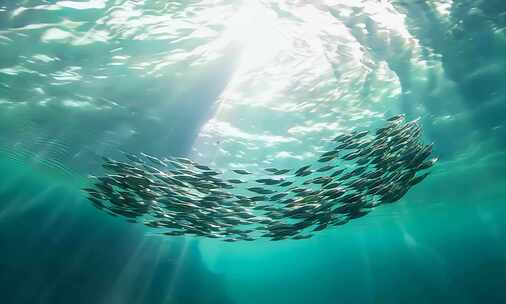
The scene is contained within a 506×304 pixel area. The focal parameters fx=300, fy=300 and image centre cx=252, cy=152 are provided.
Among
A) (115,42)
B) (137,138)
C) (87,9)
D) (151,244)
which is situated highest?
(87,9)

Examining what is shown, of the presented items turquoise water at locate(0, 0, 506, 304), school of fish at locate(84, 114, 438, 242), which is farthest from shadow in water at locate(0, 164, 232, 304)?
school of fish at locate(84, 114, 438, 242)

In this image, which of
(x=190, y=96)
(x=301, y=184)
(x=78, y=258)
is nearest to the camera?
(x=301, y=184)

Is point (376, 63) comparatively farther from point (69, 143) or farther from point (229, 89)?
point (69, 143)

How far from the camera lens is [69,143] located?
17812 millimetres

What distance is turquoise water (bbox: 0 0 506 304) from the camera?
8914 mm

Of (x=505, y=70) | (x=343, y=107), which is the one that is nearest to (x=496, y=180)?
(x=505, y=70)

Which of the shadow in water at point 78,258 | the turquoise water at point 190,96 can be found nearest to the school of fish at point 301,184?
the turquoise water at point 190,96

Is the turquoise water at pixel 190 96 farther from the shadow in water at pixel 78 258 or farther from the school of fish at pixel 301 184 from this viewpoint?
the school of fish at pixel 301 184

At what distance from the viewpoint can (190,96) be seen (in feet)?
41.3

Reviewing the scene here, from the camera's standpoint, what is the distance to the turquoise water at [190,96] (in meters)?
8.91

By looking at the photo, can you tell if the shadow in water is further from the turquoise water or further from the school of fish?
the school of fish

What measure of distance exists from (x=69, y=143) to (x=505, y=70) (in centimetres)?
2268

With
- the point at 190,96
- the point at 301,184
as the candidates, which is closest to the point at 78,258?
the point at 190,96

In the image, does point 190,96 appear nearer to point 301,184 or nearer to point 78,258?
point 301,184
